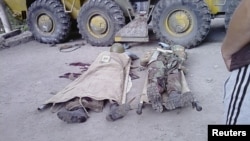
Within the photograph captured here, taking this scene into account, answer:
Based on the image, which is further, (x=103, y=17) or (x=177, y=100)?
(x=103, y=17)

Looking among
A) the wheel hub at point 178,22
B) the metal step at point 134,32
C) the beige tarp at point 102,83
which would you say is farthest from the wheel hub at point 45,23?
the beige tarp at point 102,83

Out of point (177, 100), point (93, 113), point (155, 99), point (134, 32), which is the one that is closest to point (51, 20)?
Answer: point (134, 32)

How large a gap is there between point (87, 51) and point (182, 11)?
1.95 m

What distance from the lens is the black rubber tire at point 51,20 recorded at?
25.8ft

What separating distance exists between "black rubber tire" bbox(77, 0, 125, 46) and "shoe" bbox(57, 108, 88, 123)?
345 cm

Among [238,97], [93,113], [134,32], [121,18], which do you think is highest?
[238,97]

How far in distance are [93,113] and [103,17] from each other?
3.47 meters

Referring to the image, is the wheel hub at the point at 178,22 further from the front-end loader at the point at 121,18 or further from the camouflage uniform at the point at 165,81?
the camouflage uniform at the point at 165,81

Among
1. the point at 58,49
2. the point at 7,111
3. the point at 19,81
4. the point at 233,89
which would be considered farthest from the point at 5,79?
the point at 233,89

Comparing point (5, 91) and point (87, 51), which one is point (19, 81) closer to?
point (5, 91)

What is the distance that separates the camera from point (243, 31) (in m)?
1.38

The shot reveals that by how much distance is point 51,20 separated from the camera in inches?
317

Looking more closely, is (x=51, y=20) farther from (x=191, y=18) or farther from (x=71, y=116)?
(x=71, y=116)

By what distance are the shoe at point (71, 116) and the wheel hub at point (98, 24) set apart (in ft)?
11.7
